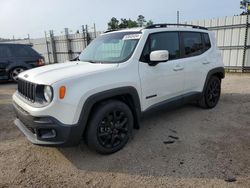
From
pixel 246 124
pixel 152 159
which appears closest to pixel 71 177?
pixel 152 159

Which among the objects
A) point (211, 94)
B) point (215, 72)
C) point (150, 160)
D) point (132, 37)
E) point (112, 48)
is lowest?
point (150, 160)

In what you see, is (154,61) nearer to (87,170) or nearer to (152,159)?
(152,159)

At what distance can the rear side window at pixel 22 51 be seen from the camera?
8.87 meters

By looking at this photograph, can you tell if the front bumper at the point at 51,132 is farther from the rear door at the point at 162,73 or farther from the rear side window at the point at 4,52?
the rear side window at the point at 4,52

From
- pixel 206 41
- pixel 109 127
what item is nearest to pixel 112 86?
pixel 109 127

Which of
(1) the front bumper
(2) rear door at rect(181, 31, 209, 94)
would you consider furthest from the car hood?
(2) rear door at rect(181, 31, 209, 94)

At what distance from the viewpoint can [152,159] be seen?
3.01 metres

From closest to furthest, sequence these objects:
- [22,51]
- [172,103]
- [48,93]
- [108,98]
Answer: [48,93], [108,98], [172,103], [22,51]

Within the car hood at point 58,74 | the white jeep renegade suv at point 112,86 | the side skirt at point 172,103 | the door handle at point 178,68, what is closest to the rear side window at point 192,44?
the white jeep renegade suv at point 112,86

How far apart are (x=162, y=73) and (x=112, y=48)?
962 millimetres

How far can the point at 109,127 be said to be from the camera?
3.12 meters

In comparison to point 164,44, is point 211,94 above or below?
below

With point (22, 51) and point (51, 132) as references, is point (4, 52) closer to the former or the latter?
point (22, 51)

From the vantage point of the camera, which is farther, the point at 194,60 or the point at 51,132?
the point at 194,60
